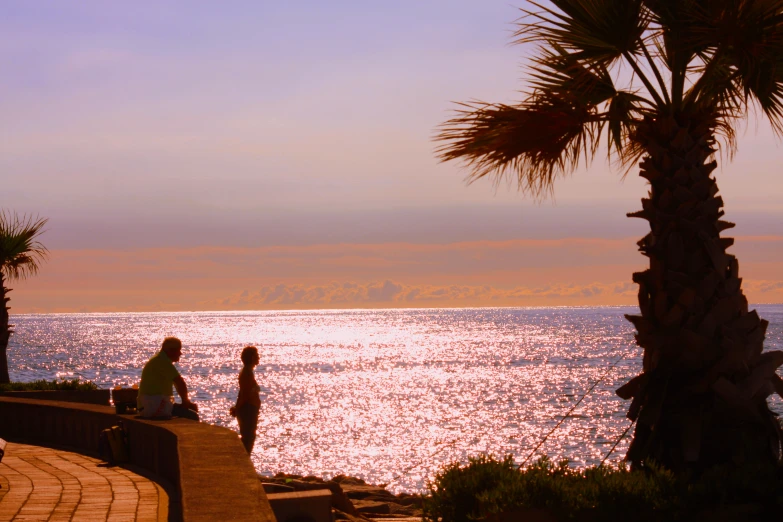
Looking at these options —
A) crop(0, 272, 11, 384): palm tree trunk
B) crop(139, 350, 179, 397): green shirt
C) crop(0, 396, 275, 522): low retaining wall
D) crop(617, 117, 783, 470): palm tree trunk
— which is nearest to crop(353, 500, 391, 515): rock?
crop(0, 396, 275, 522): low retaining wall

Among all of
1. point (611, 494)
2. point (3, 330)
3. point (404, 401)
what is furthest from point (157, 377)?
point (404, 401)

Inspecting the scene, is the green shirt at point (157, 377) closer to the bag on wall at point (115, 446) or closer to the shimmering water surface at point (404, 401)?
the bag on wall at point (115, 446)

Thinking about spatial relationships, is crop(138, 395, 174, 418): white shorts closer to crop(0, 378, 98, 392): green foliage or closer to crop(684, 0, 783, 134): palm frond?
crop(684, 0, 783, 134): palm frond

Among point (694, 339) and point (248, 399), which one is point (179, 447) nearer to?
point (248, 399)

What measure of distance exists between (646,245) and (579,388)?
68983 millimetres

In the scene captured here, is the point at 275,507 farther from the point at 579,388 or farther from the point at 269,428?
the point at 579,388

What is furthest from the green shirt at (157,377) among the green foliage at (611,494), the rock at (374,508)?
the rock at (374,508)

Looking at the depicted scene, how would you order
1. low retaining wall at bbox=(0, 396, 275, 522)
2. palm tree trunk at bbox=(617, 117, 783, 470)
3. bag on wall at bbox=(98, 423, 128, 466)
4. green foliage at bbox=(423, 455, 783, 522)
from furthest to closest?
bag on wall at bbox=(98, 423, 128, 466), palm tree trunk at bbox=(617, 117, 783, 470), green foliage at bbox=(423, 455, 783, 522), low retaining wall at bbox=(0, 396, 275, 522)

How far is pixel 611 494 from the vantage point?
7.16 metres

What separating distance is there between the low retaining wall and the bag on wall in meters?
0.09

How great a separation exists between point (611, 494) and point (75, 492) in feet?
15.5

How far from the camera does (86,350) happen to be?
15075 cm

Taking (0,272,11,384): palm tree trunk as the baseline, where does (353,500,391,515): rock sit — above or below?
below

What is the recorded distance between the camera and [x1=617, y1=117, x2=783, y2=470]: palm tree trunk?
842 cm
